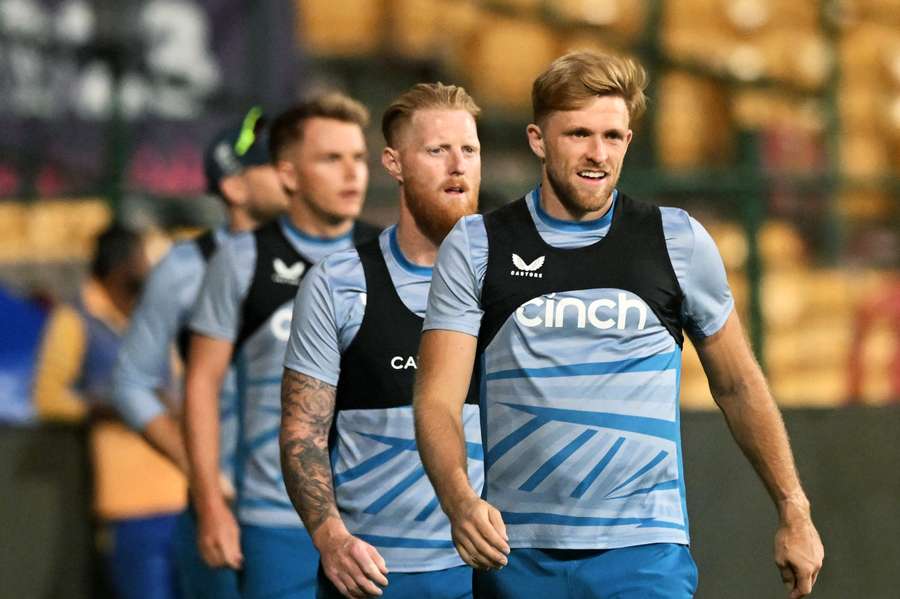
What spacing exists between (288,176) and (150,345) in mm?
1030

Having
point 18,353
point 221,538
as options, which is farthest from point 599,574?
point 18,353

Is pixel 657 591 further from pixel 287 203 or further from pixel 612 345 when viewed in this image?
pixel 287 203

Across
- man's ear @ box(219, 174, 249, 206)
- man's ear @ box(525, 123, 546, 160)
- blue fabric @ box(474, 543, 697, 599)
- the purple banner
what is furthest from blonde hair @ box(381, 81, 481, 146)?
the purple banner

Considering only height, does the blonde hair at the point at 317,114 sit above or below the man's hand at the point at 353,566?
above

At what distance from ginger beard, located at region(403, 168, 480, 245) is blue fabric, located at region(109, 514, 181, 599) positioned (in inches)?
152

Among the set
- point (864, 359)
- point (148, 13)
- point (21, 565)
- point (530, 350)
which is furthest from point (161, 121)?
point (530, 350)

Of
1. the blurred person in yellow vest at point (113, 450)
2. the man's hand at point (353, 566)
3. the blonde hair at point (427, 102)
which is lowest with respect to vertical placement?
the blurred person in yellow vest at point (113, 450)

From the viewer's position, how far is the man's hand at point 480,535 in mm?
4418

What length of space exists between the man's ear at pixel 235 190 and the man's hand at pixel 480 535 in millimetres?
3643

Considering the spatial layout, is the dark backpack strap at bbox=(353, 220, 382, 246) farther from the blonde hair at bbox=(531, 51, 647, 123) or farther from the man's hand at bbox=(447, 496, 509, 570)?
the man's hand at bbox=(447, 496, 509, 570)

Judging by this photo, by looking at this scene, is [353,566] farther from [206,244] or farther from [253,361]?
[206,244]

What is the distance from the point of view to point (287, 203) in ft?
23.7

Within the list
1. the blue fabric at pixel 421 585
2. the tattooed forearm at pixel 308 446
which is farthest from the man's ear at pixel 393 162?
the blue fabric at pixel 421 585

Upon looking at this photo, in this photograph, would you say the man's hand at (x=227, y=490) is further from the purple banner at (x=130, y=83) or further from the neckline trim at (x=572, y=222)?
the purple banner at (x=130, y=83)
